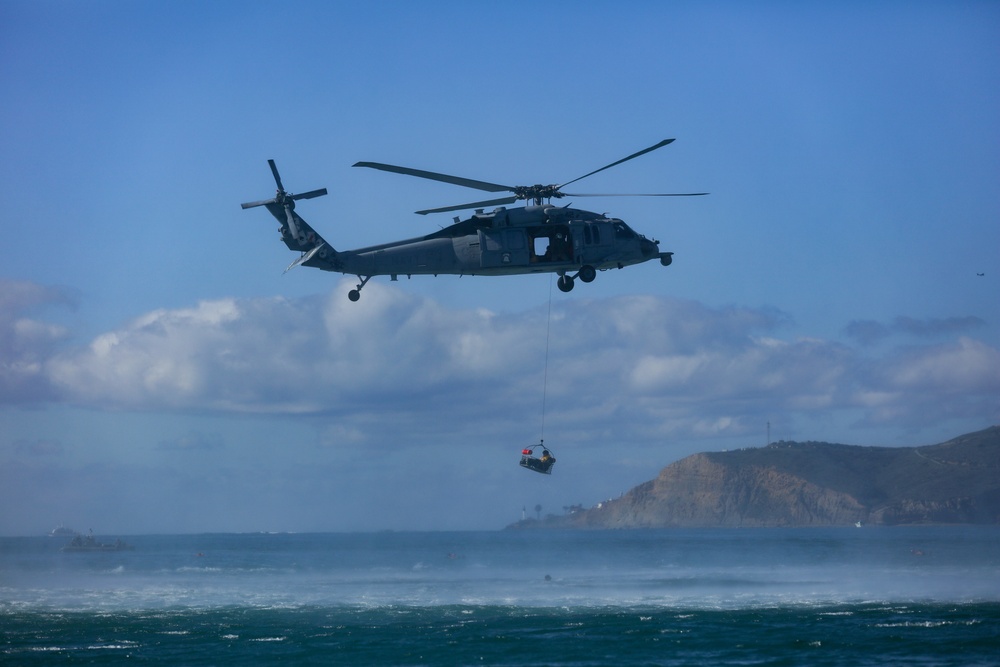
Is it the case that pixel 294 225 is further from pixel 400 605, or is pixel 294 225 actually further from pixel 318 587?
pixel 318 587

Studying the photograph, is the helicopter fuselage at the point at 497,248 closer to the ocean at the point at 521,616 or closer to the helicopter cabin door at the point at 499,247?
the helicopter cabin door at the point at 499,247

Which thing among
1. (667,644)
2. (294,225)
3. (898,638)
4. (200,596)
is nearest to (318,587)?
(200,596)

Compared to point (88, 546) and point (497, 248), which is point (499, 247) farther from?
point (88, 546)

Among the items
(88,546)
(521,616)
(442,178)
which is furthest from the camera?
(88,546)

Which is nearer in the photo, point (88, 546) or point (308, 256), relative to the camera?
point (308, 256)

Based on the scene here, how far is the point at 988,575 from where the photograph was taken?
270 feet

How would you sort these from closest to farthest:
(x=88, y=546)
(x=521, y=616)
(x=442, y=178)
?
1. (x=442, y=178)
2. (x=521, y=616)
3. (x=88, y=546)

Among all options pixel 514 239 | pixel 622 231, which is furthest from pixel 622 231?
pixel 514 239

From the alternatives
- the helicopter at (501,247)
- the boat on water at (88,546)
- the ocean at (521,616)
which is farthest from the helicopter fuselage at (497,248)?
the boat on water at (88,546)

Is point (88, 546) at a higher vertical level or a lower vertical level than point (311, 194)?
lower

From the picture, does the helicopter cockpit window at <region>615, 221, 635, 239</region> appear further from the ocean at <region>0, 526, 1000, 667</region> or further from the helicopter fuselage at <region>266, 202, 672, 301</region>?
the ocean at <region>0, 526, 1000, 667</region>

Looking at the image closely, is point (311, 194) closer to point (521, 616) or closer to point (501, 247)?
point (501, 247)

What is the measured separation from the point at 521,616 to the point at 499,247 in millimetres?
28432

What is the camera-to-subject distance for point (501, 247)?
32562 millimetres
